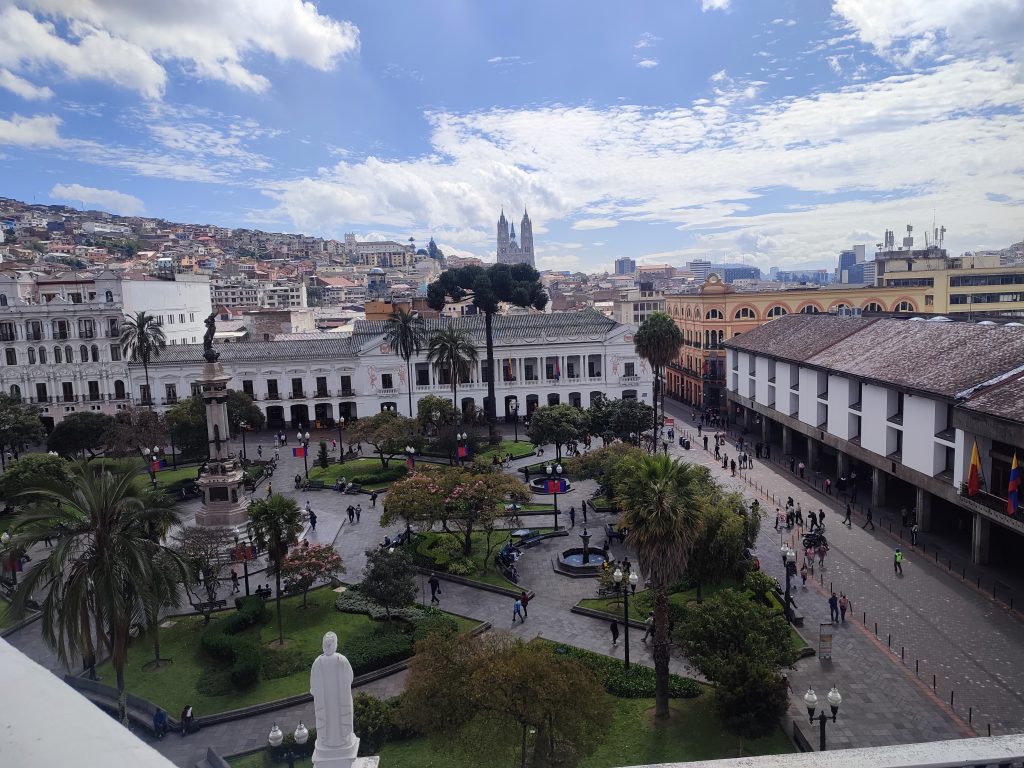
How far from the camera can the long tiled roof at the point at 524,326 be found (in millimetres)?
62531

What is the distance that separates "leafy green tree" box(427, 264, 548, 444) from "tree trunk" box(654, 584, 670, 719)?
3437cm

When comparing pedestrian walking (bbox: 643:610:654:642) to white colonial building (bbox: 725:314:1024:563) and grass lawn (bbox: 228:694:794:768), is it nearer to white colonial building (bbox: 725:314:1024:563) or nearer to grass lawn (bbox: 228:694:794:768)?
grass lawn (bbox: 228:694:794:768)

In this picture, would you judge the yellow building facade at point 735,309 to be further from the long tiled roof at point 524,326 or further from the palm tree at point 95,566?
the palm tree at point 95,566

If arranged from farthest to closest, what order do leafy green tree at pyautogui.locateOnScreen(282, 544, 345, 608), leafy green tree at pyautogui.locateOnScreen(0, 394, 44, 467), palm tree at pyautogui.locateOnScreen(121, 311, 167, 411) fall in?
palm tree at pyautogui.locateOnScreen(121, 311, 167, 411) < leafy green tree at pyautogui.locateOnScreen(0, 394, 44, 467) < leafy green tree at pyautogui.locateOnScreen(282, 544, 345, 608)

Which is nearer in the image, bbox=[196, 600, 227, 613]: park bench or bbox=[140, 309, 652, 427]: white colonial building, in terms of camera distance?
bbox=[196, 600, 227, 613]: park bench

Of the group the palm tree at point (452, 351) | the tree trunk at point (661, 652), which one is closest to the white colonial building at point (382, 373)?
the palm tree at point (452, 351)

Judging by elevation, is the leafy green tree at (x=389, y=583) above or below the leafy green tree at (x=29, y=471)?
below

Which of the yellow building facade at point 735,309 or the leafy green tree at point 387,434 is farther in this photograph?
the yellow building facade at point 735,309

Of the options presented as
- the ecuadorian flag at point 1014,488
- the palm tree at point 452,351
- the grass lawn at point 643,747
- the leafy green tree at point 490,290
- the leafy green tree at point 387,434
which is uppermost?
the leafy green tree at point 490,290

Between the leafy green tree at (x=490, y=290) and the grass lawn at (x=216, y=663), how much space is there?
2755 centimetres

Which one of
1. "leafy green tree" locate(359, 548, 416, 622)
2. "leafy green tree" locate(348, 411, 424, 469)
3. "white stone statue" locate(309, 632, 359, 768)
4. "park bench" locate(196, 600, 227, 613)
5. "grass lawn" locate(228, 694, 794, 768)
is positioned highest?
"white stone statue" locate(309, 632, 359, 768)

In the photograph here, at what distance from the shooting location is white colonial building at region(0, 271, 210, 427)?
2282 inches

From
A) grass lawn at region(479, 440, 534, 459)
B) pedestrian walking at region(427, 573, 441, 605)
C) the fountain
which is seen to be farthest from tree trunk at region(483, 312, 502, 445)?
pedestrian walking at region(427, 573, 441, 605)

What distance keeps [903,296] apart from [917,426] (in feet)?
147
